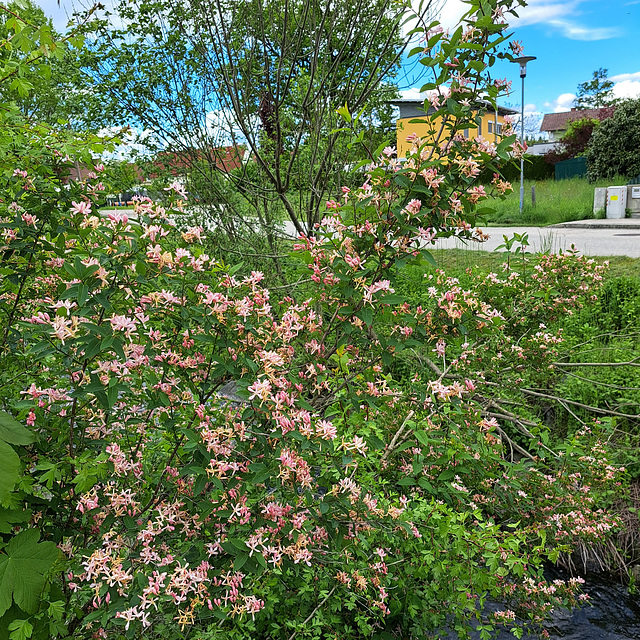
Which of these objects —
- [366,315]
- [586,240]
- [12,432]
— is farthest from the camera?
[586,240]

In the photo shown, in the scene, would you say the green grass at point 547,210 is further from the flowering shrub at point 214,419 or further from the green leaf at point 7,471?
the green leaf at point 7,471

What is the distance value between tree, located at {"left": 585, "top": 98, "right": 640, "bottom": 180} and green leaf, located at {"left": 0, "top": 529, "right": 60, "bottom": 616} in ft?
83.1

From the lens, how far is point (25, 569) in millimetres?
1425

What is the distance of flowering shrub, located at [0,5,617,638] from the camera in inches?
59.7

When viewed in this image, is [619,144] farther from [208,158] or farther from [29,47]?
[29,47]

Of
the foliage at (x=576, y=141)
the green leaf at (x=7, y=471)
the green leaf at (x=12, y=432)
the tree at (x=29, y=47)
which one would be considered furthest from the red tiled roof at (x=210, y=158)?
the foliage at (x=576, y=141)

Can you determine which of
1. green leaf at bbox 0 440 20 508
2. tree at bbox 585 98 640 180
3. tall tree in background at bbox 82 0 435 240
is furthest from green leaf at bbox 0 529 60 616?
tree at bbox 585 98 640 180

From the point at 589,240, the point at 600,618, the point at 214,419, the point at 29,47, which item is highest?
the point at 29,47

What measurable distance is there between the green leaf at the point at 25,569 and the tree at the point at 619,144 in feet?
83.1

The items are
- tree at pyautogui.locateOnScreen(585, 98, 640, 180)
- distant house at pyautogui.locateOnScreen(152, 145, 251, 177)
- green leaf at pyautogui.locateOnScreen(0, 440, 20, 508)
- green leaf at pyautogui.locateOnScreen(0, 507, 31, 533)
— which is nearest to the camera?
green leaf at pyautogui.locateOnScreen(0, 440, 20, 508)

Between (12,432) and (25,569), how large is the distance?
0.37 m

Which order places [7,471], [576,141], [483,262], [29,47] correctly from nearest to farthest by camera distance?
[7,471], [29,47], [483,262], [576,141]

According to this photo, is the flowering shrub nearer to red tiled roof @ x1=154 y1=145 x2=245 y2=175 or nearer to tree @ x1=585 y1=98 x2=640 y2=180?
red tiled roof @ x1=154 y1=145 x2=245 y2=175

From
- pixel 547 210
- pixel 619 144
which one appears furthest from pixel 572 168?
pixel 547 210
